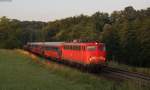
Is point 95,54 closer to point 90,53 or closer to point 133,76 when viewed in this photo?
point 90,53

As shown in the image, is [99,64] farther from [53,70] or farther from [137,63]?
[137,63]

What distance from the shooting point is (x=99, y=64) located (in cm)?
2927

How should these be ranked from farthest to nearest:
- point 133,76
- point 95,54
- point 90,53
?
point 95,54 < point 90,53 < point 133,76

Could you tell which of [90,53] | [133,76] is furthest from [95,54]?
[133,76]

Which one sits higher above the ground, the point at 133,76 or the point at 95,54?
the point at 95,54

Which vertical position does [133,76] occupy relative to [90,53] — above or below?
below

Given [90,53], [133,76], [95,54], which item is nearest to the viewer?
[133,76]

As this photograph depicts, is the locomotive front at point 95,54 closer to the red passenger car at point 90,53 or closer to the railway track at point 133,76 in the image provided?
the red passenger car at point 90,53

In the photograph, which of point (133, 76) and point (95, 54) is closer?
point (133, 76)

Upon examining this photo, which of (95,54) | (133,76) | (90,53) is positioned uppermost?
(90,53)

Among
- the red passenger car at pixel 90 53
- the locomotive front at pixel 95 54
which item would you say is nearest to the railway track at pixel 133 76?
the locomotive front at pixel 95 54

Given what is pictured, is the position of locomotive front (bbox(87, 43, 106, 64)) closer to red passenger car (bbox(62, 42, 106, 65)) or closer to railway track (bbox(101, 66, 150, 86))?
red passenger car (bbox(62, 42, 106, 65))

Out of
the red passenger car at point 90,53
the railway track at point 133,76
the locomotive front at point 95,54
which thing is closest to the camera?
the railway track at point 133,76

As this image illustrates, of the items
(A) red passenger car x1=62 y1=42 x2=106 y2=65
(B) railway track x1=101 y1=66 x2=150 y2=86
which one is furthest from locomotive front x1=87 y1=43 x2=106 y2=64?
(B) railway track x1=101 y1=66 x2=150 y2=86
